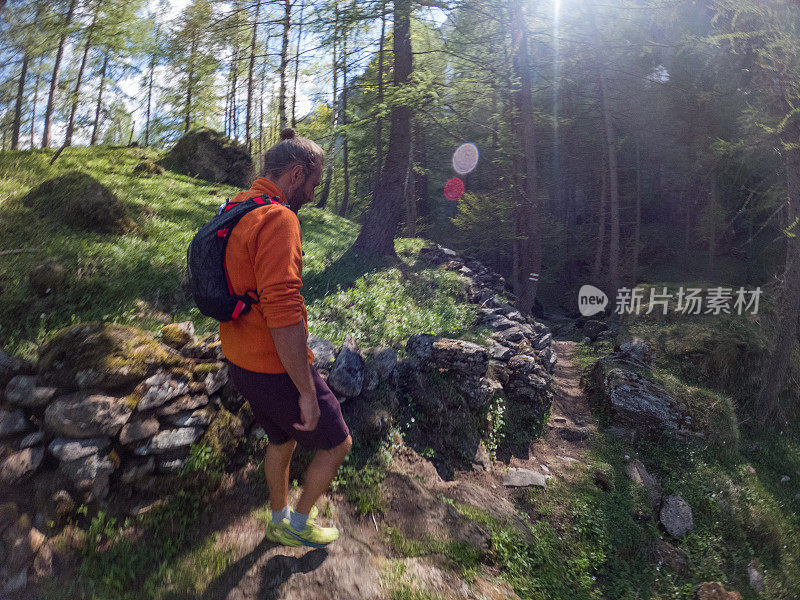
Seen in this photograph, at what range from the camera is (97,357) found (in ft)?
9.68

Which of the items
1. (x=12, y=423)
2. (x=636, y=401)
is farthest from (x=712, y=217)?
(x=12, y=423)

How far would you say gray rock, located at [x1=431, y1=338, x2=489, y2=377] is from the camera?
5.50 m

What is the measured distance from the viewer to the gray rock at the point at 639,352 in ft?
28.5

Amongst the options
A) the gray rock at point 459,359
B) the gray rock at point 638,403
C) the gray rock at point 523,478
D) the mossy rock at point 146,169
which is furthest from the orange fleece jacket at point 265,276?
the mossy rock at point 146,169

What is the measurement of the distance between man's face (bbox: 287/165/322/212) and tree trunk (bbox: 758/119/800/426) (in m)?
12.4

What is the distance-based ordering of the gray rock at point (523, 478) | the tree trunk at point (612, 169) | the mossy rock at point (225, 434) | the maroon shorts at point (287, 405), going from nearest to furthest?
the maroon shorts at point (287, 405) < the mossy rock at point (225, 434) < the gray rock at point (523, 478) < the tree trunk at point (612, 169)

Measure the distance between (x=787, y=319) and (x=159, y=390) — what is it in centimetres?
1350

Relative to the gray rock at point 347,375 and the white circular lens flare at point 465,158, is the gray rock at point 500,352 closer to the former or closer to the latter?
the gray rock at point 347,375

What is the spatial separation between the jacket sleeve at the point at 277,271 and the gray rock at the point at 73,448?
5.55 feet

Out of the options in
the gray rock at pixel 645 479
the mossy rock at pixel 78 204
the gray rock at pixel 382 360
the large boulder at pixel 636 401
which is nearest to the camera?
the gray rock at pixel 382 360

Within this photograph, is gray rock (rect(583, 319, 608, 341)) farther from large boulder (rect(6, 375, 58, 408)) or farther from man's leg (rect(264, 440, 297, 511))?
large boulder (rect(6, 375, 58, 408))

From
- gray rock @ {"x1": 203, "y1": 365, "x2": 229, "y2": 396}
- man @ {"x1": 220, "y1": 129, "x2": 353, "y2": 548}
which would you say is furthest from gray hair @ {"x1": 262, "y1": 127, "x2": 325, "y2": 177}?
gray rock @ {"x1": 203, "y1": 365, "x2": 229, "y2": 396}

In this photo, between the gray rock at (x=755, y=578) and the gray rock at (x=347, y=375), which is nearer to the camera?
the gray rock at (x=347, y=375)

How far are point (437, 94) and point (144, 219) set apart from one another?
668 cm
